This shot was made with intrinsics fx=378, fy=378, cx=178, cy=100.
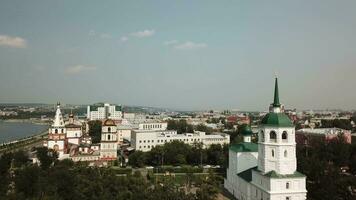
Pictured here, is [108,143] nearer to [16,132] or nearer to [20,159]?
[20,159]

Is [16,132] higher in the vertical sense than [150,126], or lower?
lower

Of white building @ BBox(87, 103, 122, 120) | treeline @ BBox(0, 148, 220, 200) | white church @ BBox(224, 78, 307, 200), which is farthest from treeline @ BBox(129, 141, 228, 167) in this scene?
white building @ BBox(87, 103, 122, 120)

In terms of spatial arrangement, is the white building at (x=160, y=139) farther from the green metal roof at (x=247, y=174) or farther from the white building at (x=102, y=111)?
the white building at (x=102, y=111)

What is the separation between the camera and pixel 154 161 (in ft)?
155

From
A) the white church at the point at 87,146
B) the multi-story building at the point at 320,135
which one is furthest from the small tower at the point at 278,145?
the multi-story building at the point at 320,135

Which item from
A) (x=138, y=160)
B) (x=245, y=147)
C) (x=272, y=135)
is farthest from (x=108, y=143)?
(x=272, y=135)

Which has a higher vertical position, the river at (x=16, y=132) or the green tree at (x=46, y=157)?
the green tree at (x=46, y=157)

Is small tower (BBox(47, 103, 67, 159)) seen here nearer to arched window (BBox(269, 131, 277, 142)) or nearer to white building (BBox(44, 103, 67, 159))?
white building (BBox(44, 103, 67, 159))

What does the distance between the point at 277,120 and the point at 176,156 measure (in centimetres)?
2367

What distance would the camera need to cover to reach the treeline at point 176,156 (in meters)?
45.7

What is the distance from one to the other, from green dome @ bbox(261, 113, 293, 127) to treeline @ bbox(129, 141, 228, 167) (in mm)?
21195

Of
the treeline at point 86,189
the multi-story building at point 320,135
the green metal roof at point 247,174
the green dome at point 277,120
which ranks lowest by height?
the treeline at point 86,189

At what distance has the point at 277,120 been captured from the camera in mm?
23922

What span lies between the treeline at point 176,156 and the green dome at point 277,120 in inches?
834
